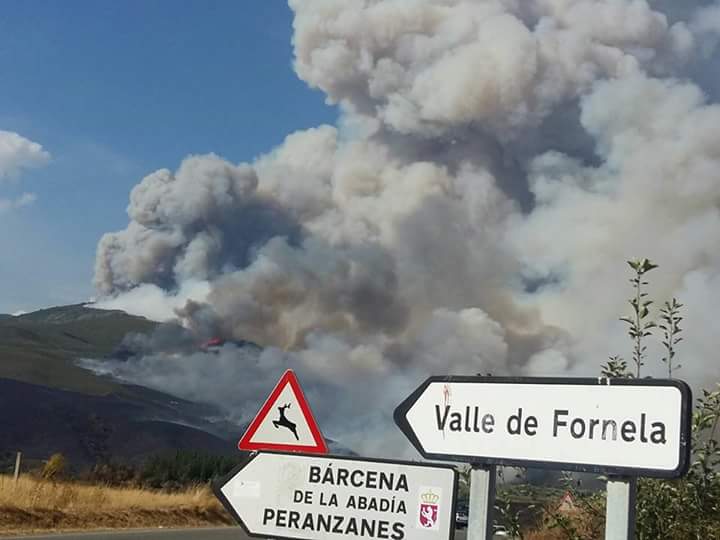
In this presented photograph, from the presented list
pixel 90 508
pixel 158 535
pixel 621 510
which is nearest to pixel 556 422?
pixel 621 510

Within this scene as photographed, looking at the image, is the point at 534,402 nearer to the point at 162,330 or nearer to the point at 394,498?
the point at 394,498

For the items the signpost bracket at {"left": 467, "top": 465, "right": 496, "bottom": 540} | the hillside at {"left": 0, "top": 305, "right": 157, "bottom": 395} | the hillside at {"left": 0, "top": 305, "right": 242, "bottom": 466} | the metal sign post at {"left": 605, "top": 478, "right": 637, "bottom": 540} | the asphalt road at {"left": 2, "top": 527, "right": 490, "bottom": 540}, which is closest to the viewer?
the metal sign post at {"left": 605, "top": 478, "right": 637, "bottom": 540}

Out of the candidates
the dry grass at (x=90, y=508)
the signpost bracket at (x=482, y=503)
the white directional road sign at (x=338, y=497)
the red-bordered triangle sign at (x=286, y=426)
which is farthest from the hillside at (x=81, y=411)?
the signpost bracket at (x=482, y=503)

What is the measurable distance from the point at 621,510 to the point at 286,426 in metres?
2.57

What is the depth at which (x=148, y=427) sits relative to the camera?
9769 cm

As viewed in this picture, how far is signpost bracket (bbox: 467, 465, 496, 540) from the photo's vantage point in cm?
345

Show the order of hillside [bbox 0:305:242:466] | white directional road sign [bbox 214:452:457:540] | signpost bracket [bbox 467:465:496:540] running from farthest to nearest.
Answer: hillside [bbox 0:305:242:466]
white directional road sign [bbox 214:452:457:540]
signpost bracket [bbox 467:465:496:540]

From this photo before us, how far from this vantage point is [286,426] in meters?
5.27

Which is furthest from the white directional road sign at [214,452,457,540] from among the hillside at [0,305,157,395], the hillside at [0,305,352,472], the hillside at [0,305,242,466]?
the hillside at [0,305,157,395]

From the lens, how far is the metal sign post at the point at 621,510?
121 inches

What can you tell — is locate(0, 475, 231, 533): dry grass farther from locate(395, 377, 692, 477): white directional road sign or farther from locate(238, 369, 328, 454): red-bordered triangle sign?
locate(395, 377, 692, 477): white directional road sign

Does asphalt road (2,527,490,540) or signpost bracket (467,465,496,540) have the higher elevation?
signpost bracket (467,465,496,540)

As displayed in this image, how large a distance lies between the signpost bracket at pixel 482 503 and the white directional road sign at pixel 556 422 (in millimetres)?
61

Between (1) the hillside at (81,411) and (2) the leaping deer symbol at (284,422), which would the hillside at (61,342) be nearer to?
(1) the hillside at (81,411)
